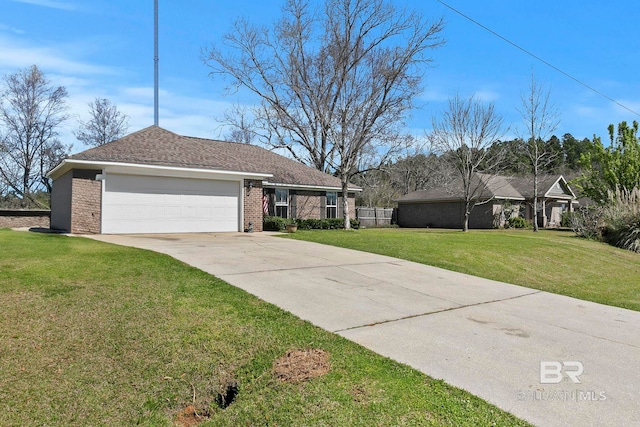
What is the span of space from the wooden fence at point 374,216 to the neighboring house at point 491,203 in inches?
81.0

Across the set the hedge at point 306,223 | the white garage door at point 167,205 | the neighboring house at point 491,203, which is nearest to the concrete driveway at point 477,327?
the white garage door at point 167,205

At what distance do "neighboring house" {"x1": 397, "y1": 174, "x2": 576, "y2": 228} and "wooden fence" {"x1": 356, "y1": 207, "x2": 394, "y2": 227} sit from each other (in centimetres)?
206

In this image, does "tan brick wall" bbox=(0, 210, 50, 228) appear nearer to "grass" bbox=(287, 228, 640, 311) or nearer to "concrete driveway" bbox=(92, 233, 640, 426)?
"grass" bbox=(287, 228, 640, 311)

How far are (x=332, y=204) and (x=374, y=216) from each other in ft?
32.1

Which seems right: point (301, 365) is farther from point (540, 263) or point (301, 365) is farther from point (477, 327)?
point (540, 263)

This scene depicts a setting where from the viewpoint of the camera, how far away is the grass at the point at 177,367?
2.95m

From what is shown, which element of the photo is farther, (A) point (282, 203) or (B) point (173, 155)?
(A) point (282, 203)

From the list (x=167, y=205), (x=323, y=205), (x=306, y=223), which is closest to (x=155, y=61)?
(x=167, y=205)

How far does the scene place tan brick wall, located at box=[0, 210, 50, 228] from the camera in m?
22.2

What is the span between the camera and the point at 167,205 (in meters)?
15.6

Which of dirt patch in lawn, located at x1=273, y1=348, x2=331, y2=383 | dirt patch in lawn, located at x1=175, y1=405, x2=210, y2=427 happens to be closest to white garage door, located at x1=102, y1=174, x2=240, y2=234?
dirt patch in lawn, located at x1=273, y1=348, x2=331, y2=383

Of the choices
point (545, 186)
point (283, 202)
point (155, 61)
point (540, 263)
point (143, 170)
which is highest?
point (155, 61)

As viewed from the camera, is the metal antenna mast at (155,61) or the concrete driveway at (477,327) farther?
the metal antenna mast at (155,61)

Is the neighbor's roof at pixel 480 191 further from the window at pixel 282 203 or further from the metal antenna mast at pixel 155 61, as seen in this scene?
the metal antenna mast at pixel 155 61
